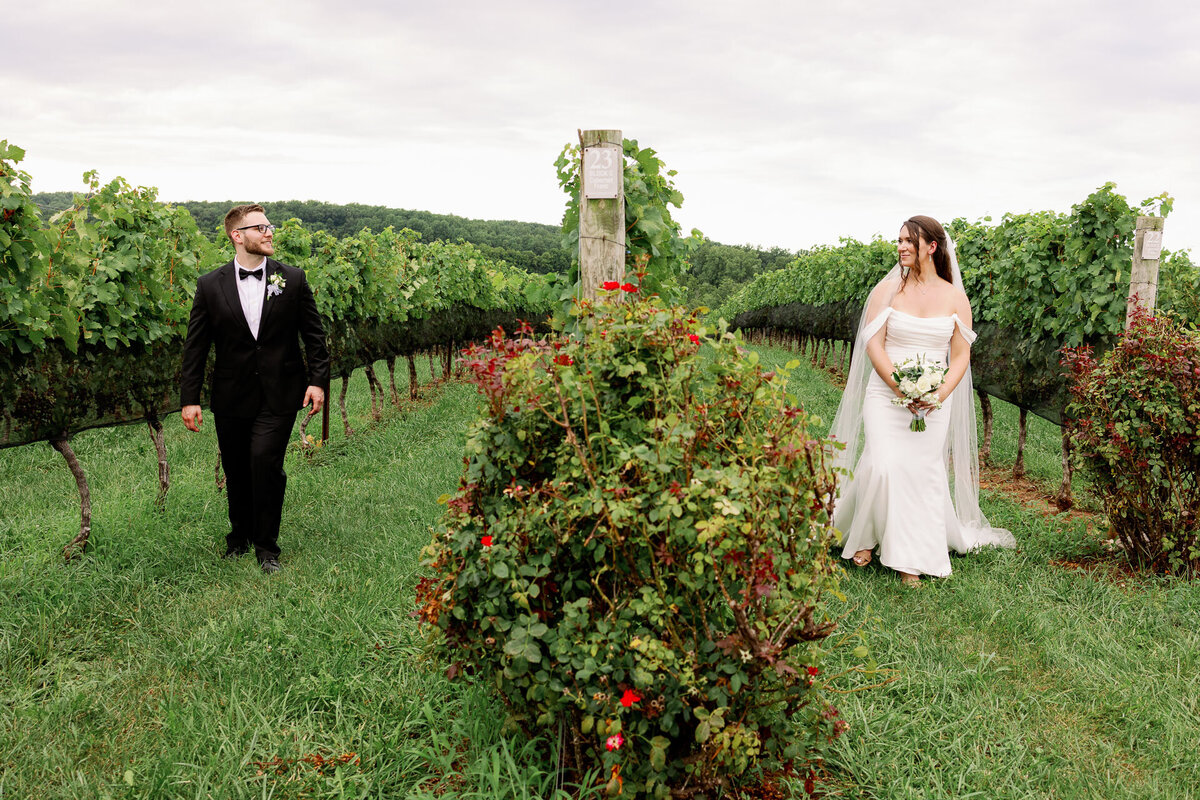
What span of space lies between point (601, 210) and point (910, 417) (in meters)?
2.88

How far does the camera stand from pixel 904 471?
486 centimetres

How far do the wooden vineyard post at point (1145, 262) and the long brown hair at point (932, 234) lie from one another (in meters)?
1.70

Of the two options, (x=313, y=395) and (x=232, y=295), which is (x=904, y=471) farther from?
(x=232, y=295)

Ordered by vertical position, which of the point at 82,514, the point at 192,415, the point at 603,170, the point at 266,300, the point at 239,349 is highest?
the point at 603,170

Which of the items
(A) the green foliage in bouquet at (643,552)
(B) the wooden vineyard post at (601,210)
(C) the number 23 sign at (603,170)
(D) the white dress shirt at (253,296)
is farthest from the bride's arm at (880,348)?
(D) the white dress shirt at (253,296)

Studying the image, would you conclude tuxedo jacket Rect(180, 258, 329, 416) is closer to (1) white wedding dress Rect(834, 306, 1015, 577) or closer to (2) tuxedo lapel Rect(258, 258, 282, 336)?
(2) tuxedo lapel Rect(258, 258, 282, 336)

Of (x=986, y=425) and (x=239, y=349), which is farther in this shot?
(x=986, y=425)

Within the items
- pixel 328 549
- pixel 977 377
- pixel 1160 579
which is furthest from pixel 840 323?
pixel 328 549

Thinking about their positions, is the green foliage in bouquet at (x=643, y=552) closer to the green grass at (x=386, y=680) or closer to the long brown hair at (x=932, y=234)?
the green grass at (x=386, y=680)

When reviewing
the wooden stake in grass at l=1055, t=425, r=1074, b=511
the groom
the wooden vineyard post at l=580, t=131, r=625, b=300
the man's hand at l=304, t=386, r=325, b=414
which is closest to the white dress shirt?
the groom

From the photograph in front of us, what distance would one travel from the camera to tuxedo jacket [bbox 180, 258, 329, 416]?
468cm

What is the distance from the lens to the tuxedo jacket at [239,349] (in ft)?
15.4

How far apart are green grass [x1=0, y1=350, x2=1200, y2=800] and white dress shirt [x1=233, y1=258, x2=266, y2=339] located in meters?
1.60

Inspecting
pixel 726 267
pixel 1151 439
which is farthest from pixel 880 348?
pixel 726 267
